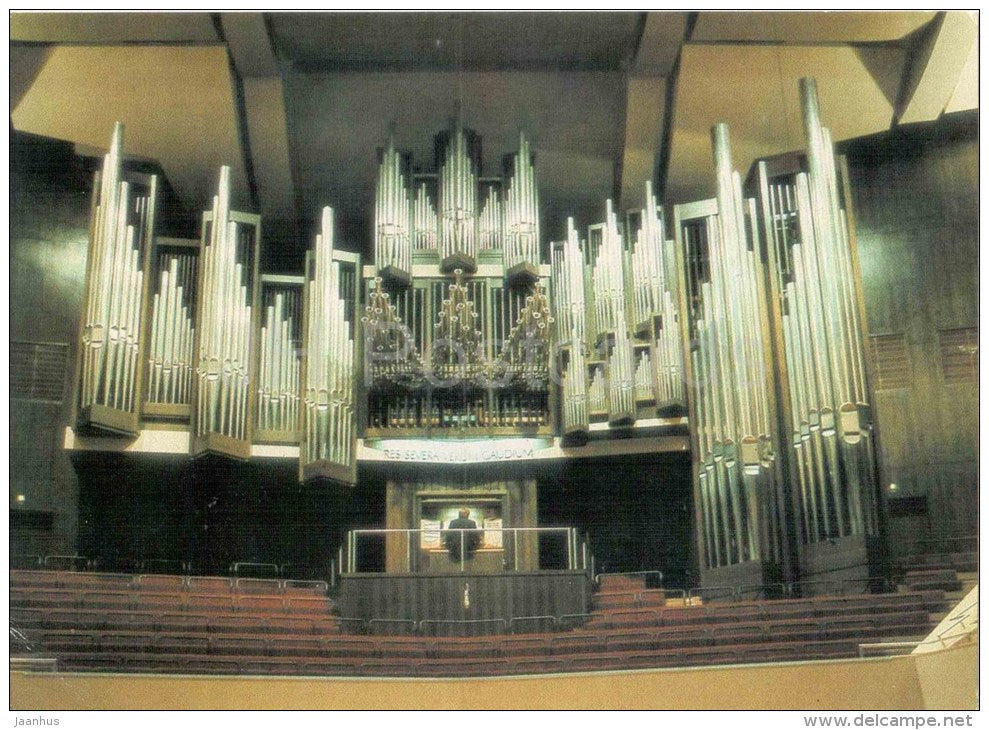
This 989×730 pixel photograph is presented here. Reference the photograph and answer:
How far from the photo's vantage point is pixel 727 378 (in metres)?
8.21

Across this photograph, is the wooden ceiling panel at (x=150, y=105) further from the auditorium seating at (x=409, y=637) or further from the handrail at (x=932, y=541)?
the handrail at (x=932, y=541)

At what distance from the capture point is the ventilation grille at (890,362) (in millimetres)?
8773

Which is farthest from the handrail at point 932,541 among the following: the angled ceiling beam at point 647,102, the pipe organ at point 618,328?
the angled ceiling beam at point 647,102

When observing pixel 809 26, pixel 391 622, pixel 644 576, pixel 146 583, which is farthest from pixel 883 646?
pixel 146 583

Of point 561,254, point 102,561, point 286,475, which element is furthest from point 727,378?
point 102,561

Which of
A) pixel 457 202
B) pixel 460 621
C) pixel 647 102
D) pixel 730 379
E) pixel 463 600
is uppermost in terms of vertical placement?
pixel 647 102

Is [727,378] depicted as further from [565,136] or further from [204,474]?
[204,474]

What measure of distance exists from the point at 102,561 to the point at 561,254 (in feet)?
14.1

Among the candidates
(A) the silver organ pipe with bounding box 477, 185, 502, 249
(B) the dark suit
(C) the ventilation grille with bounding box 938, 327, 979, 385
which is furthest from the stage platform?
(C) the ventilation grille with bounding box 938, 327, 979, 385

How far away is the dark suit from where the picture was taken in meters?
8.11

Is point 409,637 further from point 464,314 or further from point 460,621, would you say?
point 464,314

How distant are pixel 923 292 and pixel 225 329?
5.27m

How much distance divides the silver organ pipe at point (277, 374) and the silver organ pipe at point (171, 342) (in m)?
0.53

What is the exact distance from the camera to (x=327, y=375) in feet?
29.3
